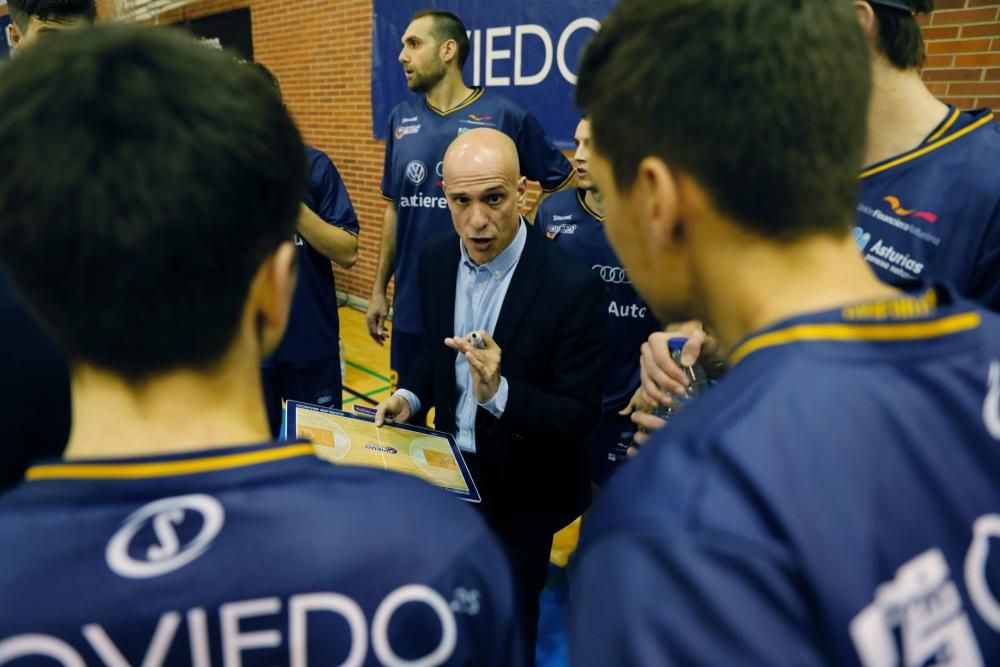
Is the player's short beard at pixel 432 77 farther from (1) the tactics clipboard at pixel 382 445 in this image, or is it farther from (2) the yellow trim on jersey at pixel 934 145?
(2) the yellow trim on jersey at pixel 934 145

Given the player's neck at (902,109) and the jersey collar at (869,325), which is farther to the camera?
the player's neck at (902,109)

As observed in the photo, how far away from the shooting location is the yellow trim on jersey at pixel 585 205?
106 inches

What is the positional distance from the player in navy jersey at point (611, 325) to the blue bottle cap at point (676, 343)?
3.21 ft

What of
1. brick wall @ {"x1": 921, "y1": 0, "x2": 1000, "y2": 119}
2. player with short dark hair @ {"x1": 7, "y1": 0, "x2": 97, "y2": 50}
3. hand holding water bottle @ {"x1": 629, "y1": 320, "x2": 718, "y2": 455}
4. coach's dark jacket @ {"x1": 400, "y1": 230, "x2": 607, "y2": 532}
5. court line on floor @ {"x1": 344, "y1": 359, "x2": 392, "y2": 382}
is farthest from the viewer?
court line on floor @ {"x1": 344, "y1": 359, "x2": 392, "y2": 382}

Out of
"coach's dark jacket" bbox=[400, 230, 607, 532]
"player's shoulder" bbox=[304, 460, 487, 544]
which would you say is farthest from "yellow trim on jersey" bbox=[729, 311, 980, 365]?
"coach's dark jacket" bbox=[400, 230, 607, 532]

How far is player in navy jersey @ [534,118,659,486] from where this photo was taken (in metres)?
2.57

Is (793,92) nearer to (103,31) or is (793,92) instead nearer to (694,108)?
(694,108)

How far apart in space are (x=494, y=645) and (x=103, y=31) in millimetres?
836

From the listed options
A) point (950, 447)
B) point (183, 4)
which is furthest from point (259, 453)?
point (183, 4)

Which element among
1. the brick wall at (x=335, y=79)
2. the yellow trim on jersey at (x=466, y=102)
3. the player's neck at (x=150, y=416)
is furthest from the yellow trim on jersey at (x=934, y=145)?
the brick wall at (x=335, y=79)

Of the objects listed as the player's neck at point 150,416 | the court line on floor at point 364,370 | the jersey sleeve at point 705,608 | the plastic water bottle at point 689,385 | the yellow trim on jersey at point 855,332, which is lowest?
the court line on floor at point 364,370

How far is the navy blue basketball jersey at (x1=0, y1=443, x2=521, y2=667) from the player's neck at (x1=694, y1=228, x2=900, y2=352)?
46cm

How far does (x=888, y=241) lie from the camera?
148 centimetres

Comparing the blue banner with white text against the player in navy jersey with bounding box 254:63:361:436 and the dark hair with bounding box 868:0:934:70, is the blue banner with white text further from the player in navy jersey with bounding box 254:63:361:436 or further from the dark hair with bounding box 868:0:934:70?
the dark hair with bounding box 868:0:934:70
